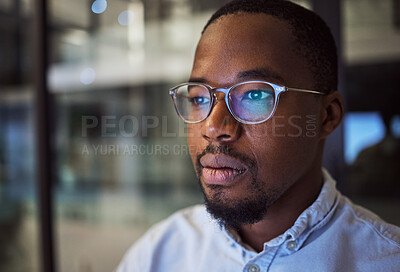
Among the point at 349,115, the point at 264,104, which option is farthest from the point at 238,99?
the point at 349,115

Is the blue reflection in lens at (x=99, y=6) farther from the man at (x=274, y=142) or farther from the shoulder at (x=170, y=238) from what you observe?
the shoulder at (x=170, y=238)

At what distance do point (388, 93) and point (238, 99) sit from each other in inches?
34.2

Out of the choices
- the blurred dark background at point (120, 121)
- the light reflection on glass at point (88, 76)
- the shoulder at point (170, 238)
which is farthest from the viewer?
the light reflection on glass at point (88, 76)

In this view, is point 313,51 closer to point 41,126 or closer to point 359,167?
point 359,167

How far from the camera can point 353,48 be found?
4.43ft

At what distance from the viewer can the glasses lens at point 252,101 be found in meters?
0.67

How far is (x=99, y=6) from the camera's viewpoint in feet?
4.50

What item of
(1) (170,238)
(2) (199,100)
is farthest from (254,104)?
(1) (170,238)

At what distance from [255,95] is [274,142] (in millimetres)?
101

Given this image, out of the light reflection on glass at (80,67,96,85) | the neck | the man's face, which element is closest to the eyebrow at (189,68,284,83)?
the man's face

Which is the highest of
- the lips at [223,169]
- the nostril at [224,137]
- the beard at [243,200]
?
the nostril at [224,137]

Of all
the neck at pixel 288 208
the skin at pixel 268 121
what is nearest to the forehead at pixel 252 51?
the skin at pixel 268 121

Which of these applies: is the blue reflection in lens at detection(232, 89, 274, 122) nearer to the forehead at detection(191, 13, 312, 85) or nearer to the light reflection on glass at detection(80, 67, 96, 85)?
the forehead at detection(191, 13, 312, 85)

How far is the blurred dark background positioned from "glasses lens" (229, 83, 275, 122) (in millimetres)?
464
